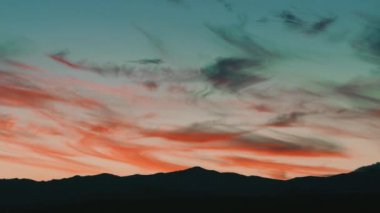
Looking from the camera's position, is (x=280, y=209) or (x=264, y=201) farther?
(x=264, y=201)

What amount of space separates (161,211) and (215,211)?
20.4 meters

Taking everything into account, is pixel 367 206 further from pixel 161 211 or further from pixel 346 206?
pixel 161 211

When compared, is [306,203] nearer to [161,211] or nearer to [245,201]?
[245,201]

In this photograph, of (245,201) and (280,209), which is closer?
(280,209)

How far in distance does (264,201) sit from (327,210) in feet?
94.4

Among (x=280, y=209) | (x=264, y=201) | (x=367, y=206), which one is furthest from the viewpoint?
(x=264, y=201)

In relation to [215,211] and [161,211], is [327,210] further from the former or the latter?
[161,211]

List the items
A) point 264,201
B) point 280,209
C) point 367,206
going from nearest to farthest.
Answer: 1. point 367,206
2. point 280,209
3. point 264,201

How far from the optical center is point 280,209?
176875mm

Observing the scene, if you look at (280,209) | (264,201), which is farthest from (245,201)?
(280,209)

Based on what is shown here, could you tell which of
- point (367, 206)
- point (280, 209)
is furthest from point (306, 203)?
point (367, 206)

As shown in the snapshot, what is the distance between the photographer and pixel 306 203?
185250 millimetres

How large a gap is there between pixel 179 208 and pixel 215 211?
46.3 feet

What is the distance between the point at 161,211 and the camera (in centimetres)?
19712
